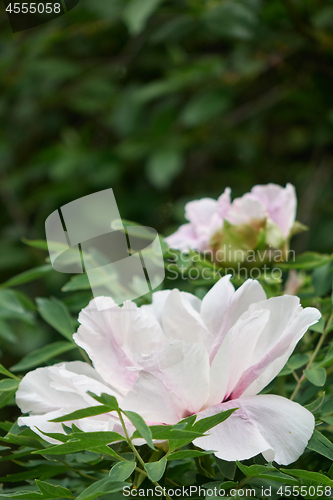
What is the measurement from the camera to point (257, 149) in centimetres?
103

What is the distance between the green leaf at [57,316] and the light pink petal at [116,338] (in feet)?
0.25

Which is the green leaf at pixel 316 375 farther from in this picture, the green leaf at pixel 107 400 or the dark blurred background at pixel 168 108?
the dark blurred background at pixel 168 108

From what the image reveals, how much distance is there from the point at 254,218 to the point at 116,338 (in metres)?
0.16

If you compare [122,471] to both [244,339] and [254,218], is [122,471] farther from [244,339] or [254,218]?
[254,218]

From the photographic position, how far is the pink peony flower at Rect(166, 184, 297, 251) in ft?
1.23

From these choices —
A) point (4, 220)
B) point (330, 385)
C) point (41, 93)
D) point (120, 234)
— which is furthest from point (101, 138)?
point (330, 385)

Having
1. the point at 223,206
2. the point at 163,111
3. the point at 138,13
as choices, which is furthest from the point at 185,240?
the point at 163,111

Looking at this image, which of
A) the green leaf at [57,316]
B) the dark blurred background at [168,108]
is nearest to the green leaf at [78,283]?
the green leaf at [57,316]

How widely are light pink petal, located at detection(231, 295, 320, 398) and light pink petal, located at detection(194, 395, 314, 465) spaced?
0.01 m

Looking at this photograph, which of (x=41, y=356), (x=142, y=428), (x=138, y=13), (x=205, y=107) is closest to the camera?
(x=142, y=428)

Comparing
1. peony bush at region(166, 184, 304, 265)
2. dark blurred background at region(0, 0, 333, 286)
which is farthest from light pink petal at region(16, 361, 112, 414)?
dark blurred background at region(0, 0, 333, 286)

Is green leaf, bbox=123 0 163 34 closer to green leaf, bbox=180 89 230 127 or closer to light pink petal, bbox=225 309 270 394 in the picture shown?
green leaf, bbox=180 89 230 127

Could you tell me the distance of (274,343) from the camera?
24 centimetres

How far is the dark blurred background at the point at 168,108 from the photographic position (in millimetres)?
861
